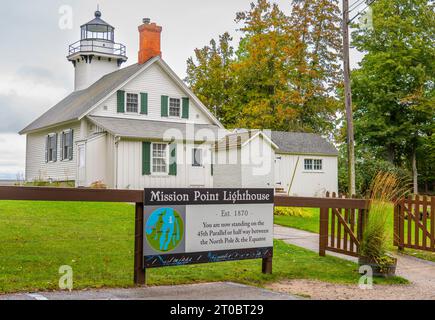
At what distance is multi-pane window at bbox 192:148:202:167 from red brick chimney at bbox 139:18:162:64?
5.64m

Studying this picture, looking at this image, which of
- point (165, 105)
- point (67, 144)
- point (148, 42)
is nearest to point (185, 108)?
point (165, 105)

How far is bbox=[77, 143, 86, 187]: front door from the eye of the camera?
26.8 metres

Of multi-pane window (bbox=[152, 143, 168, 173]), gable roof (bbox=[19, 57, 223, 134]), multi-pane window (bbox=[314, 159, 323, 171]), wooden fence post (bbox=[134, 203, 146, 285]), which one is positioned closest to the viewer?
wooden fence post (bbox=[134, 203, 146, 285])

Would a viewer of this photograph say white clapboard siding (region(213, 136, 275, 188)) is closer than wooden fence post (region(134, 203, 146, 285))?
No

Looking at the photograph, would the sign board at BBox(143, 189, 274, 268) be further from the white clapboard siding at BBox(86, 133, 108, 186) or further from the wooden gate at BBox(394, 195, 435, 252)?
the white clapboard siding at BBox(86, 133, 108, 186)

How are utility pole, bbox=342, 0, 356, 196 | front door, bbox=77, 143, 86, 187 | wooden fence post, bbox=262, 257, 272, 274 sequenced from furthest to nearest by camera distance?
front door, bbox=77, 143, 86, 187, utility pole, bbox=342, 0, 356, 196, wooden fence post, bbox=262, 257, 272, 274

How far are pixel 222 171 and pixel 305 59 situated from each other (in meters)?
16.1

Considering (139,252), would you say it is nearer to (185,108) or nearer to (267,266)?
(267,266)

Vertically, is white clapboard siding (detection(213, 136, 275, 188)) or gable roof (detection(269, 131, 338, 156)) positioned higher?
gable roof (detection(269, 131, 338, 156))

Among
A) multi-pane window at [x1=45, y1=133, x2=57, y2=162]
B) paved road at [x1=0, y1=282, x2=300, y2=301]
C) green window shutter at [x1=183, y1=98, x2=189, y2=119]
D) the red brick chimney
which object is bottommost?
paved road at [x1=0, y1=282, x2=300, y2=301]

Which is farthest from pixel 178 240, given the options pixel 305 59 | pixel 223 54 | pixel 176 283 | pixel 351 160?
pixel 223 54

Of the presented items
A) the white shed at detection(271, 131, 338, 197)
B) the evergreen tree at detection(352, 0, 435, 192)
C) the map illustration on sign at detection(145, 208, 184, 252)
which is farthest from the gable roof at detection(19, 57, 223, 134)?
the map illustration on sign at detection(145, 208, 184, 252)

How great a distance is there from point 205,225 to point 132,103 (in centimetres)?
2048

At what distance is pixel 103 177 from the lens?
88.0 feet
